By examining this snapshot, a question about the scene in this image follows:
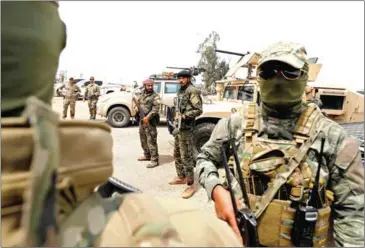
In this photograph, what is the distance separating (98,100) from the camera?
439 inches

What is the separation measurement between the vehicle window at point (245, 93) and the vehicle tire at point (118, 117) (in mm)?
4310

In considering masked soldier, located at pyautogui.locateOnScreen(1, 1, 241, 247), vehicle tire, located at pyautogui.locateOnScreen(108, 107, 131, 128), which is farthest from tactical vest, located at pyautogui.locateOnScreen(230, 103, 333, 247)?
vehicle tire, located at pyautogui.locateOnScreen(108, 107, 131, 128)

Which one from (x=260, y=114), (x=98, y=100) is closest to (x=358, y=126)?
(x=260, y=114)

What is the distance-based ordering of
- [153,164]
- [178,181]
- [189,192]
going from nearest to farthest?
[189,192]
[178,181]
[153,164]

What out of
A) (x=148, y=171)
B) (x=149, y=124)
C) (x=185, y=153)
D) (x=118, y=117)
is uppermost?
(x=149, y=124)

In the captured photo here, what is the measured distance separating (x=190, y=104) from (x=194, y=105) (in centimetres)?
6

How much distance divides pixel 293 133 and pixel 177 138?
3462 millimetres

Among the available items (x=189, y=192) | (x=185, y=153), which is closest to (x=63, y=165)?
(x=189, y=192)

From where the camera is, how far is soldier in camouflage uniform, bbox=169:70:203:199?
4773mm

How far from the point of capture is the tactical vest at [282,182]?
4.88 feet

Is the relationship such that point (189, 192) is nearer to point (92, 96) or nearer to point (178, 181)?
point (178, 181)

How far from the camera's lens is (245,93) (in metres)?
7.26

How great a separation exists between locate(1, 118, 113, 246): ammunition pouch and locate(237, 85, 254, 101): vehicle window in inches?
259

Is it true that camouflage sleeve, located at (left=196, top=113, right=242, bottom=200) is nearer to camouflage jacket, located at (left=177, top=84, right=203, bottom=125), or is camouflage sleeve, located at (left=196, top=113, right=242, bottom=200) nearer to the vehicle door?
camouflage jacket, located at (left=177, top=84, right=203, bottom=125)
